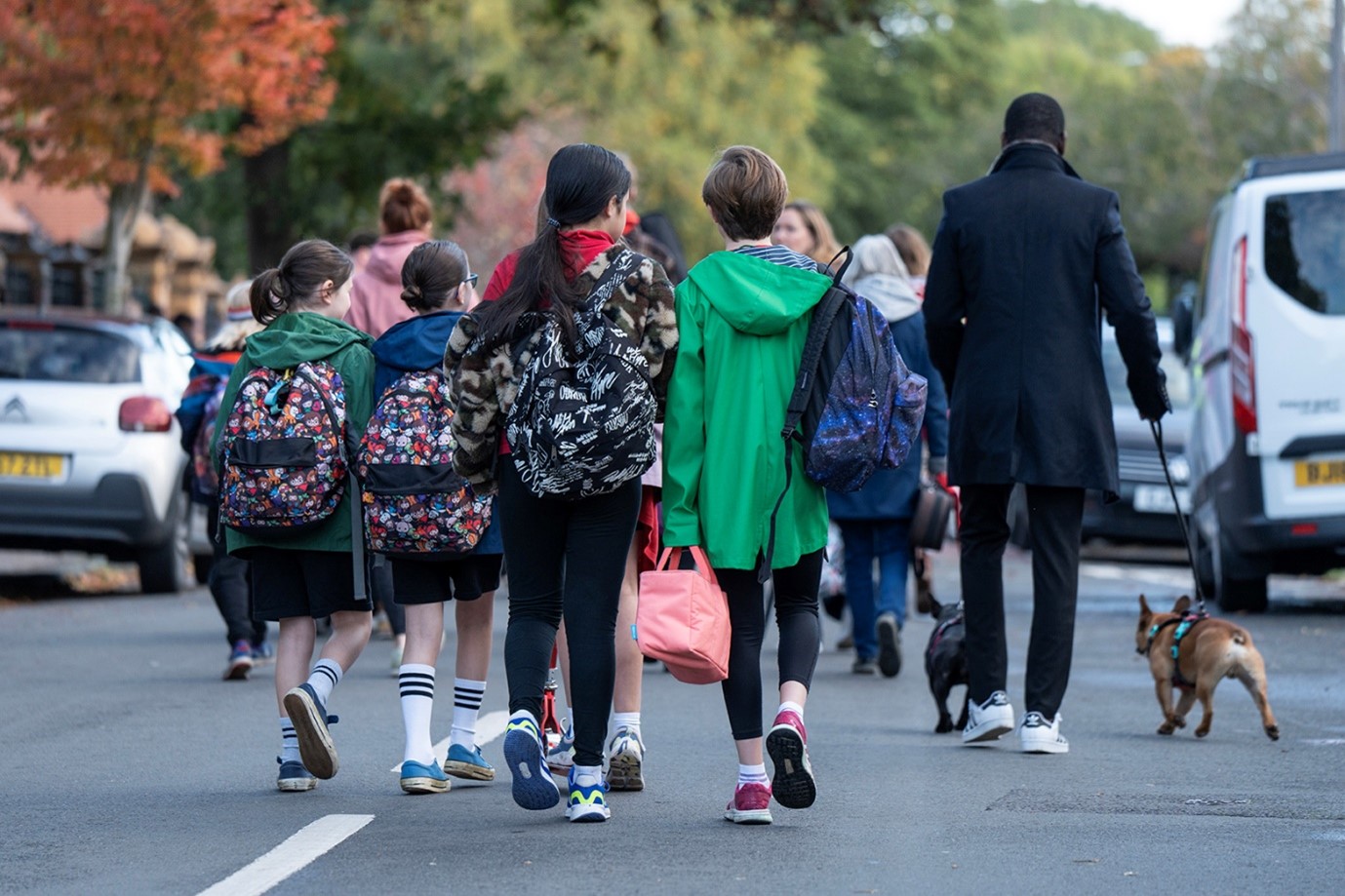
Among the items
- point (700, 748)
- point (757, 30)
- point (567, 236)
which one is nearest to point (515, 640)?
point (567, 236)

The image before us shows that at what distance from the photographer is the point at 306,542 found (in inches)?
276

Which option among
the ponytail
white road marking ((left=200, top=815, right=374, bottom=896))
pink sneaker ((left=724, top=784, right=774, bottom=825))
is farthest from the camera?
the ponytail

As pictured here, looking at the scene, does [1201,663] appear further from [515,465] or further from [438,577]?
[515,465]

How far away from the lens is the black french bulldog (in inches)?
331

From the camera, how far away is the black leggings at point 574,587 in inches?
242

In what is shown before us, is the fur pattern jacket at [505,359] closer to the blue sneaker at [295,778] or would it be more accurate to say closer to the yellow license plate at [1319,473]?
the blue sneaker at [295,778]

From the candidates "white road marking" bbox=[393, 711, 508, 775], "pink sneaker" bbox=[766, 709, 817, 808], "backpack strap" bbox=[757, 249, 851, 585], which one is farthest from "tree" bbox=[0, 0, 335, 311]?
"pink sneaker" bbox=[766, 709, 817, 808]

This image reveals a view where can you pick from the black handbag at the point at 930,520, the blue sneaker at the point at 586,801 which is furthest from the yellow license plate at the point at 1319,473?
the blue sneaker at the point at 586,801

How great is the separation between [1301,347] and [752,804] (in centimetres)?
766

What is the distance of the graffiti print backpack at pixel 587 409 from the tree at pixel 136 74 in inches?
514

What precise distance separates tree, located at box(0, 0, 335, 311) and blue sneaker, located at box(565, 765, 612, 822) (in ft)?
43.4

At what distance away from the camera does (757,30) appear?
160 ft

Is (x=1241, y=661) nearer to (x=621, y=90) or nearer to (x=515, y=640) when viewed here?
(x=515, y=640)

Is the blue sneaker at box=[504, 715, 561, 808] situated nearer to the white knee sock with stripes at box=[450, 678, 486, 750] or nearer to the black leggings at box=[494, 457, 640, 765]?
the black leggings at box=[494, 457, 640, 765]
